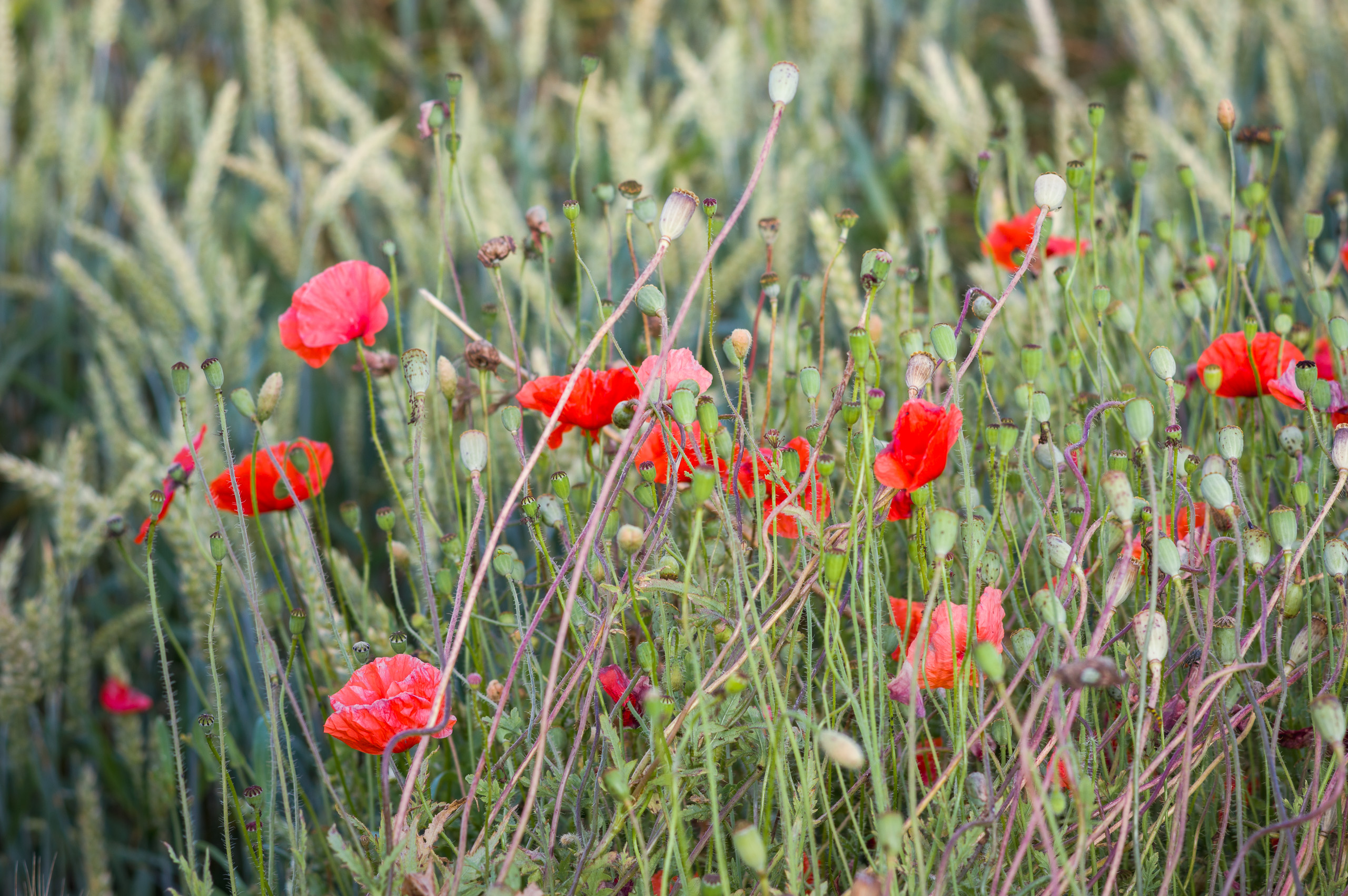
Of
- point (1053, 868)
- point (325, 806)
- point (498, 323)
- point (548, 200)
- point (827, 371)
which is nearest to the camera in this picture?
point (1053, 868)

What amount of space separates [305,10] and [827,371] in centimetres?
153

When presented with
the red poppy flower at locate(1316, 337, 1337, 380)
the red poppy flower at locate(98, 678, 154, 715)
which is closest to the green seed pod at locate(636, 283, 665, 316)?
the red poppy flower at locate(1316, 337, 1337, 380)

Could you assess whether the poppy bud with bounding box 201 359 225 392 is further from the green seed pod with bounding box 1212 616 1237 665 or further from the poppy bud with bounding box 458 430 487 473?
the green seed pod with bounding box 1212 616 1237 665

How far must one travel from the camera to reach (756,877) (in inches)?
22.5

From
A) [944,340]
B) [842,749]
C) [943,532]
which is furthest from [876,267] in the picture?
[842,749]

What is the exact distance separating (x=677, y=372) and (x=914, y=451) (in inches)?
5.9

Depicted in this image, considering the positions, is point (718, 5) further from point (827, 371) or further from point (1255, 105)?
point (827, 371)

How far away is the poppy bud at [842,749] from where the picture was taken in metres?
0.41

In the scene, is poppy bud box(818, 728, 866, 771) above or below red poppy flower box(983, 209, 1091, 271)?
below

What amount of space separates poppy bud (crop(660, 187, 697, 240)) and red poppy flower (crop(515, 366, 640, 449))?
9 cm

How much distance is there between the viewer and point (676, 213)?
0.56 m

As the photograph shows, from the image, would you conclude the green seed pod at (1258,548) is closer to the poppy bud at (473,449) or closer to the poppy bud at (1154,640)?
the poppy bud at (1154,640)

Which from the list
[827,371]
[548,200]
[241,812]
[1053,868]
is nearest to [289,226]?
[548,200]

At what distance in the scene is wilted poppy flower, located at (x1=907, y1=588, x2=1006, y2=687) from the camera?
0.56 meters
